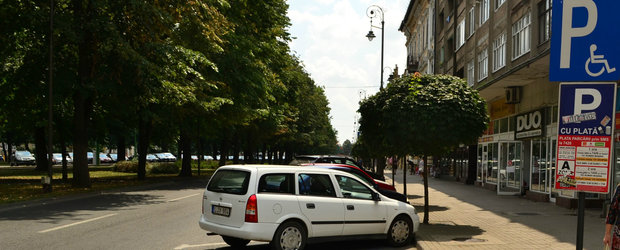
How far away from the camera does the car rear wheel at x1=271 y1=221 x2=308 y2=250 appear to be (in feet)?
28.6

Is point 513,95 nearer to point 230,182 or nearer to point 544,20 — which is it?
point 544,20

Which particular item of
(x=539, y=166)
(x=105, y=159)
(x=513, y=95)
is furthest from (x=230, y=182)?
(x=105, y=159)

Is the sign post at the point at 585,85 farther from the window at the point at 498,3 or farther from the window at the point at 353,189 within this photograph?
the window at the point at 498,3

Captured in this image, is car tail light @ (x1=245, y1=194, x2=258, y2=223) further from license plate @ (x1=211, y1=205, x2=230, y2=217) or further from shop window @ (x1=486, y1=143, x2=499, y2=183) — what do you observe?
shop window @ (x1=486, y1=143, x2=499, y2=183)

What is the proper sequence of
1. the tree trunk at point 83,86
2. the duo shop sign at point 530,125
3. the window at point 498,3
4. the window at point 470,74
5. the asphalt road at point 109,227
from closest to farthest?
the asphalt road at point 109,227 < the tree trunk at point 83,86 < the duo shop sign at point 530,125 < the window at point 498,3 < the window at point 470,74

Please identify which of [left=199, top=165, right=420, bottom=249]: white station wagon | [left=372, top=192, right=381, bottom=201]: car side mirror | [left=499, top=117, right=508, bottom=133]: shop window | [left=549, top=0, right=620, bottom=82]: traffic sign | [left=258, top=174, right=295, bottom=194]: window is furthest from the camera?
[left=499, top=117, right=508, bottom=133]: shop window

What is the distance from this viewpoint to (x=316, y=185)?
31.2 feet

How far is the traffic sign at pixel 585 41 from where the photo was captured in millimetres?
5199

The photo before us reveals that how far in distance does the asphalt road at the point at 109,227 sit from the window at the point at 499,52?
15481 millimetres

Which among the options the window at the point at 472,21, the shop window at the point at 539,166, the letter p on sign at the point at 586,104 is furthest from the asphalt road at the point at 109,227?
the window at the point at 472,21

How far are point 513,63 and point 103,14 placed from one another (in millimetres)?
16277

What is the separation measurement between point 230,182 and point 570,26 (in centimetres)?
569

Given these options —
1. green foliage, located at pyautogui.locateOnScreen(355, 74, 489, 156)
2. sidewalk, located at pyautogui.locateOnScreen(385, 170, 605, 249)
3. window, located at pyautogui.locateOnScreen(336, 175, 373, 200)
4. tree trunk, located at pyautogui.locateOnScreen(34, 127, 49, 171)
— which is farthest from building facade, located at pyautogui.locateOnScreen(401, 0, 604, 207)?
tree trunk, located at pyautogui.locateOnScreen(34, 127, 49, 171)

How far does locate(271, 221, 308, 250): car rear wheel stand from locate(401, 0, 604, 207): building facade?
8.70 meters
